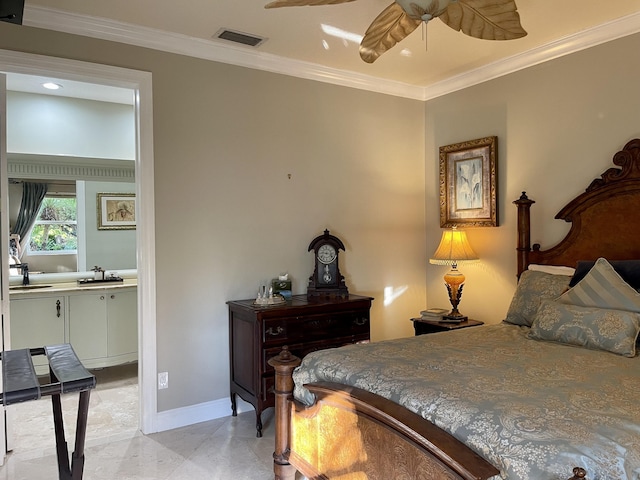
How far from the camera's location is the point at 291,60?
12.3ft

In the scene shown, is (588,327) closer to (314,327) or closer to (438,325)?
(438,325)

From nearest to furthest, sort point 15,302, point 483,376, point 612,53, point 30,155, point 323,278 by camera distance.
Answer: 1. point 483,376
2. point 612,53
3. point 323,278
4. point 15,302
5. point 30,155

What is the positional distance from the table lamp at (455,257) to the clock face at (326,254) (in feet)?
2.73

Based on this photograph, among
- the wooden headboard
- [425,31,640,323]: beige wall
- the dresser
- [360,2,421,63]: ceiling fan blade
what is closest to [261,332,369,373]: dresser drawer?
the dresser

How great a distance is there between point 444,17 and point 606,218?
1835mm

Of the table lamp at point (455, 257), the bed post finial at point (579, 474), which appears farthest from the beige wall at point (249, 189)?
the bed post finial at point (579, 474)

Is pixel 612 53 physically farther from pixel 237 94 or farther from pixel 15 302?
pixel 15 302

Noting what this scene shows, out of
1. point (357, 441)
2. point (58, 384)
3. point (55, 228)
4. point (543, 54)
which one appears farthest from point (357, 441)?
point (55, 228)

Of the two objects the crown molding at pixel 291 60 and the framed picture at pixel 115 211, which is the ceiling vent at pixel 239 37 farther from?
the framed picture at pixel 115 211

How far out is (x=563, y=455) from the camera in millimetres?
1303

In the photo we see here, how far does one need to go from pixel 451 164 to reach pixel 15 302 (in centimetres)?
398

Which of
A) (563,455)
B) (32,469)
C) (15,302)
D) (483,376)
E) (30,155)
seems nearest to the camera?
(563,455)

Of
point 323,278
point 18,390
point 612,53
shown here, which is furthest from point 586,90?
point 18,390

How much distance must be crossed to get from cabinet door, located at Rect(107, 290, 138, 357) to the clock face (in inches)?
79.8
